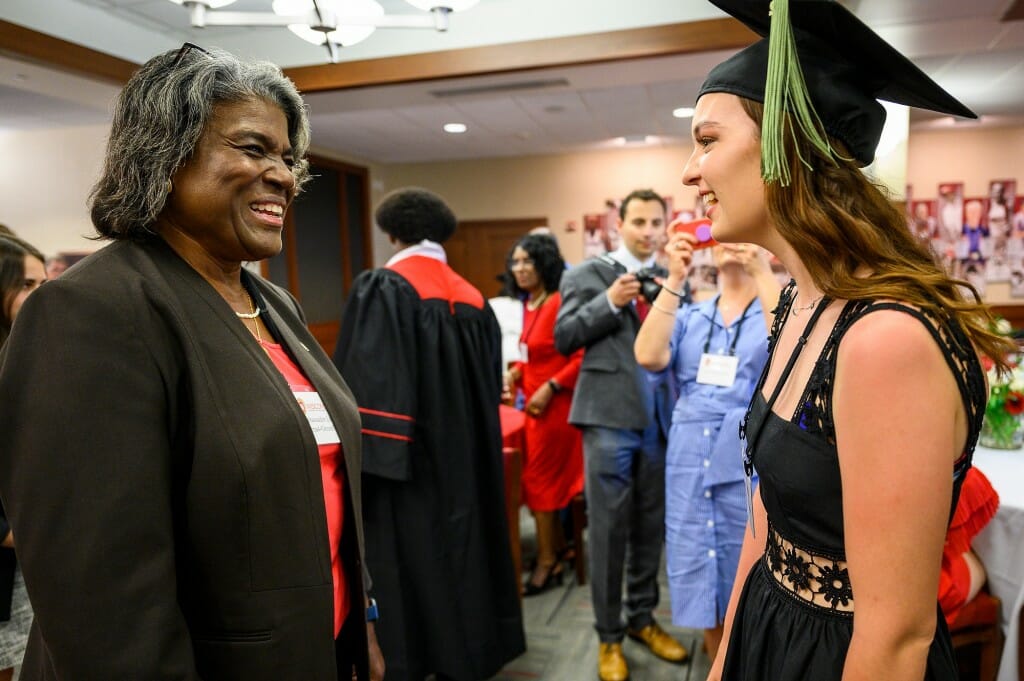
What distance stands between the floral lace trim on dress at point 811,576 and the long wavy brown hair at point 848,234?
1.05 feet

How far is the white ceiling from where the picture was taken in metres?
3.64

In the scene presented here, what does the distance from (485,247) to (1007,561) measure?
24.9ft

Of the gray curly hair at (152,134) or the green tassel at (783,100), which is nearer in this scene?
the green tassel at (783,100)

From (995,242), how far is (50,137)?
976 cm

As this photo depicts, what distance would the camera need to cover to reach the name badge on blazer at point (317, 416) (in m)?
1.09

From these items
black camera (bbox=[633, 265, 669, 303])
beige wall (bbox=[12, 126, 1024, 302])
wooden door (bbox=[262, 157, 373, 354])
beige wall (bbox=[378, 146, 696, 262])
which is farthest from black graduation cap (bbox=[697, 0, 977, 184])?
beige wall (bbox=[378, 146, 696, 262])

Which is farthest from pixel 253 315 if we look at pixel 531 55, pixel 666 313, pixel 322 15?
pixel 531 55

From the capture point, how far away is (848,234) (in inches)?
33.4

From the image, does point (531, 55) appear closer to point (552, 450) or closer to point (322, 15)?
point (322, 15)

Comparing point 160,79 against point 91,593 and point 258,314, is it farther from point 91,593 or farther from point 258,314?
point 91,593

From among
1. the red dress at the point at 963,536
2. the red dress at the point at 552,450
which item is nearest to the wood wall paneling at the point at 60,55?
the red dress at the point at 552,450

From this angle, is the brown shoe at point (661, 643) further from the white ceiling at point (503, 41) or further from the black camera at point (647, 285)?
the white ceiling at point (503, 41)

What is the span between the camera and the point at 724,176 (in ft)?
3.03

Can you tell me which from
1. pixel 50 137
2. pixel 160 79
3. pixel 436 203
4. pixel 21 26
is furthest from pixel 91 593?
pixel 50 137
